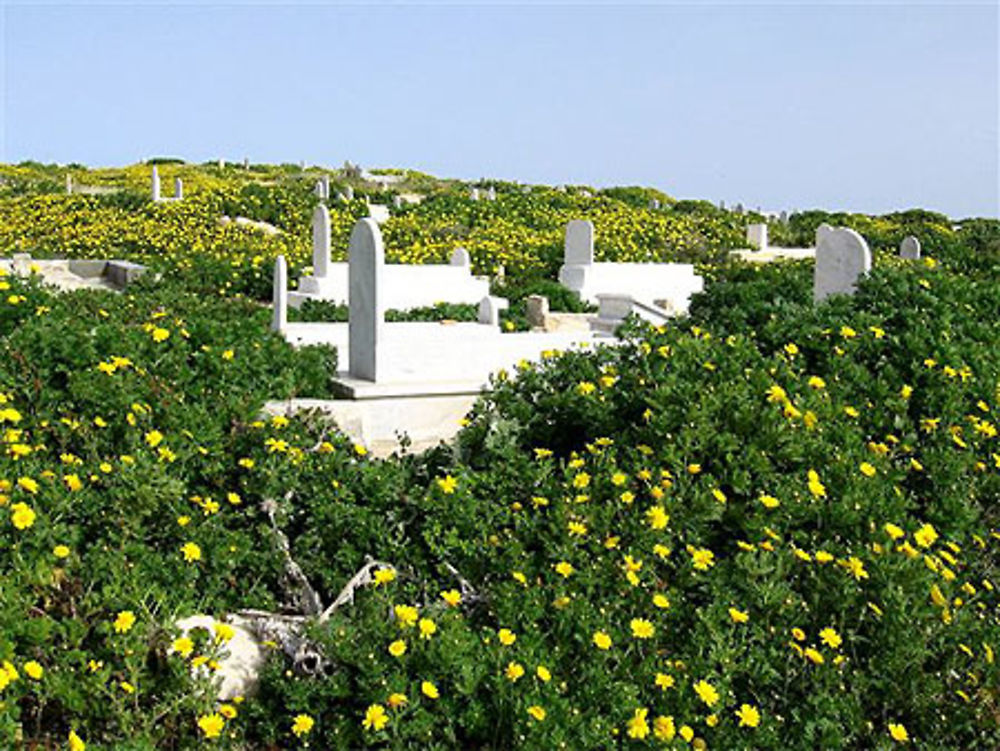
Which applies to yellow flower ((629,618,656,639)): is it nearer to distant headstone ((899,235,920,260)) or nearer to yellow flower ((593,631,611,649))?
yellow flower ((593,631,611,649))

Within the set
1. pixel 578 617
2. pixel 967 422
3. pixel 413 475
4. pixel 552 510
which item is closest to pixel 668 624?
pixel 578 617

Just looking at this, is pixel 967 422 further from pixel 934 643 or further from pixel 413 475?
pixel 413 475

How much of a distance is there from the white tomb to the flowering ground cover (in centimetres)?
1546

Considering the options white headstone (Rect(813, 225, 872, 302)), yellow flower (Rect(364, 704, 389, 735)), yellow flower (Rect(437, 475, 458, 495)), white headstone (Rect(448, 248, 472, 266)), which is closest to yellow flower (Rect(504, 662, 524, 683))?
yellow flower (Rect(364, 704, 389, 735))

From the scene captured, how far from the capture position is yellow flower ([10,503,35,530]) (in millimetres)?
3730

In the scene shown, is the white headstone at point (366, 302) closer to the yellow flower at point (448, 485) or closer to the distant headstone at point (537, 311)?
the yellow flower at point (448, 485)

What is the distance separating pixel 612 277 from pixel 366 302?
13.0 metres

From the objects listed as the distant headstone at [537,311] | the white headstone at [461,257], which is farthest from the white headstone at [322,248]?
the distant headstone at [537,311]

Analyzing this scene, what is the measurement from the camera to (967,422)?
5.92 metres

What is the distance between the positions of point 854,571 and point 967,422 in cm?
225

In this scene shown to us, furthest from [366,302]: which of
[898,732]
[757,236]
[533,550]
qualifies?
[757,236]

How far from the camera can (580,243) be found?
2208cm

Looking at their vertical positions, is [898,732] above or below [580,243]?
below

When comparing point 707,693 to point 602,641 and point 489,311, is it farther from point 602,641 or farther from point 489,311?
point 489,311
